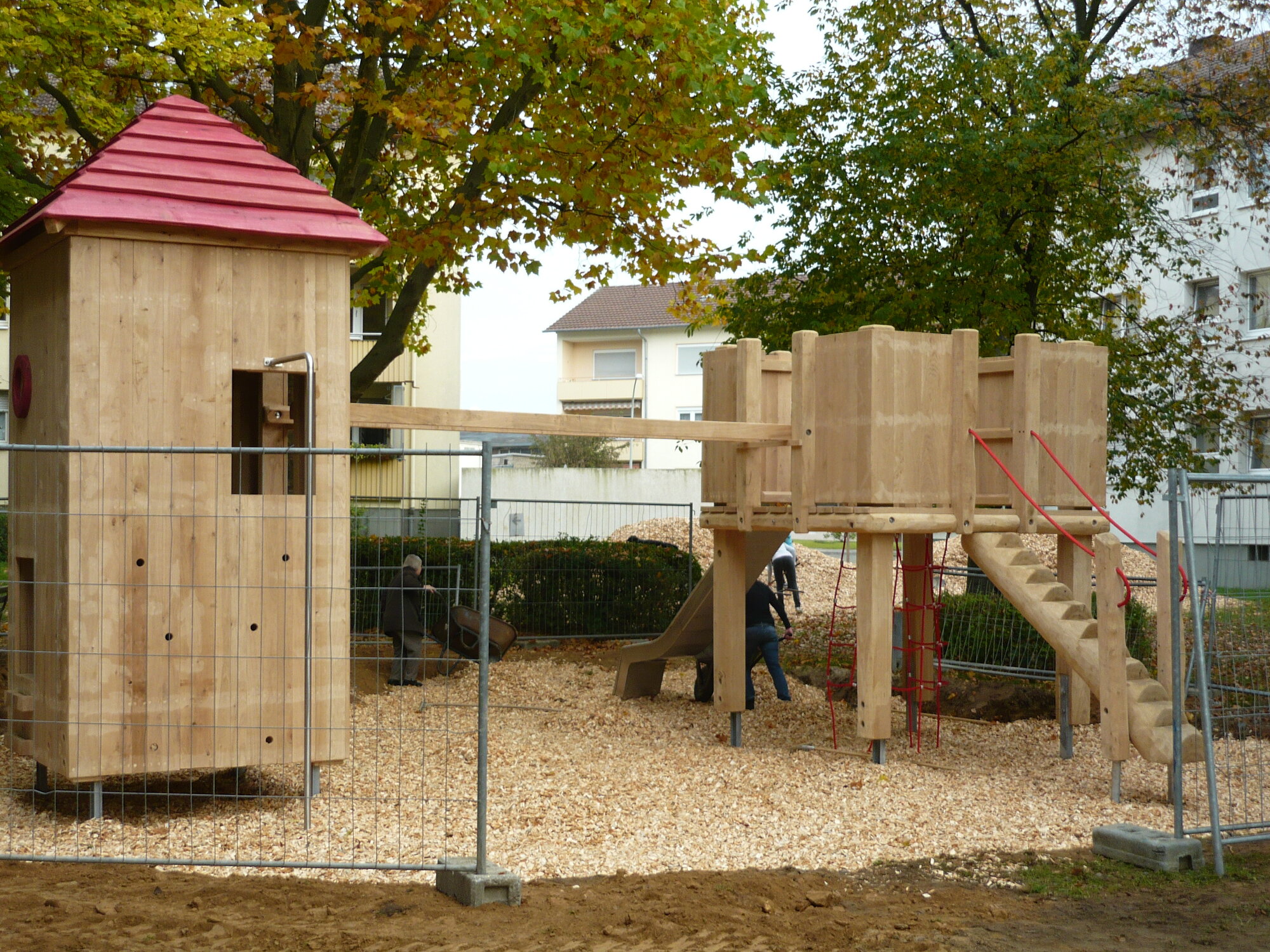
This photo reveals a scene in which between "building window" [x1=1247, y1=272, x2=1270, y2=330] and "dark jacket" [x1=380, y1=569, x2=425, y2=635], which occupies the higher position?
"building window" [x1=1247, y1=272, x2=1270, y2=330]

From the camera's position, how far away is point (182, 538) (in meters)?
7.04

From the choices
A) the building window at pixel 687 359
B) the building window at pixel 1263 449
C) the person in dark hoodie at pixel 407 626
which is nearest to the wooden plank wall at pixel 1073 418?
the person in dark hoodie at pixel 407 626

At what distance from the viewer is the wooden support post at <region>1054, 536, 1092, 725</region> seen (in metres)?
9.55

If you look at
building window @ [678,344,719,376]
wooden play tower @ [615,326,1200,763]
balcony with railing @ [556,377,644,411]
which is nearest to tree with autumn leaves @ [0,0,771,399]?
wooden play tower @ [615,326,1200,763]

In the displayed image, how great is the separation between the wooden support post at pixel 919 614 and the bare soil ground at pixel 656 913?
3638mm

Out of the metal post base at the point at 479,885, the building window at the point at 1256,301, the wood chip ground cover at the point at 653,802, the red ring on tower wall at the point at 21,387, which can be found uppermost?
the building window at the point at 1256,301

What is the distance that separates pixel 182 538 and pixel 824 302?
25.5 ft

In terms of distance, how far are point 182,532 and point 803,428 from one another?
14.2 ft

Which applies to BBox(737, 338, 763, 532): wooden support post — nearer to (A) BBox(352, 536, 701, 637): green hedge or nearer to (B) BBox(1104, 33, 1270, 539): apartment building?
(A) BBox(352, 536, 701, 637): green hedge

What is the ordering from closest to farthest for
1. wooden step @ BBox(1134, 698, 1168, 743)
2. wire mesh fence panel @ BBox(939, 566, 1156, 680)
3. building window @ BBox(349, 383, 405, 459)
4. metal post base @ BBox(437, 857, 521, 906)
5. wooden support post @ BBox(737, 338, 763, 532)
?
metal post base @ BBox(437, 857, 521, 906), wooden step @ BBox(1134, 698, 1168, 743), wooden support post @ BBox(737, 338, 763, 532), wire mesh fence panel @ BBox(939, 566, 1156, 680), building window @ BBox(349, 383, 405, 459)

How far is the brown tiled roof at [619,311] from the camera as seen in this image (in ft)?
171

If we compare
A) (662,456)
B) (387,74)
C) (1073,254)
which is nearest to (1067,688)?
(1073,254)

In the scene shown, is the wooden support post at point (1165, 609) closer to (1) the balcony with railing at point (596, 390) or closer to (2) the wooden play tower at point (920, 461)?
(2) the wooden play tower at point (920, 461)

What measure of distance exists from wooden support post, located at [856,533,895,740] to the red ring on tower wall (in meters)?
5.48
